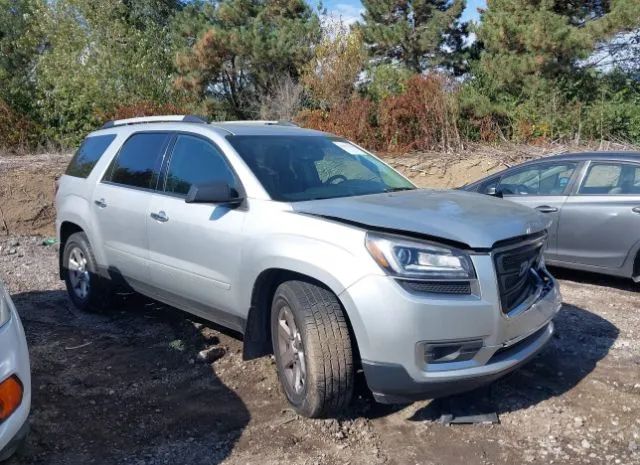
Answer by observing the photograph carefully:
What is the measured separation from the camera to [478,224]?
3.49 m

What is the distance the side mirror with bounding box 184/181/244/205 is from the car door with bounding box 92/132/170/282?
103 centimetres

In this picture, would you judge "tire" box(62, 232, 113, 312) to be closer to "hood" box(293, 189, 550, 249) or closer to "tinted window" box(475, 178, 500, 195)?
"hood" box(293, 189, 550, 249)

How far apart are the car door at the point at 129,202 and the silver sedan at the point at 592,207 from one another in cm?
332

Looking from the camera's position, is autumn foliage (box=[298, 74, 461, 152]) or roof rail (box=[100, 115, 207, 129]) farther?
autumn foliage (box=[298, 74, 461, 152])

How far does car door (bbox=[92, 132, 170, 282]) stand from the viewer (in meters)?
5.00

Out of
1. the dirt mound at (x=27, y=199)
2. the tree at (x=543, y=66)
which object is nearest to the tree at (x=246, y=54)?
the tree at (x=543, y=66)

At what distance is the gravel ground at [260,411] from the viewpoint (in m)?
3.46

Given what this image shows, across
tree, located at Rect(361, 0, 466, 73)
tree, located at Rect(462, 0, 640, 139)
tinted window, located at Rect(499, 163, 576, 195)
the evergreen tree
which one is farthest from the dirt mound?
tree, located at Rect(361, 0, 466, 73)

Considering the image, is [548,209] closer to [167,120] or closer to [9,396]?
[167,120]

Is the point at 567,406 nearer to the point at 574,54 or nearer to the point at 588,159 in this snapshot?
the point at 588,159

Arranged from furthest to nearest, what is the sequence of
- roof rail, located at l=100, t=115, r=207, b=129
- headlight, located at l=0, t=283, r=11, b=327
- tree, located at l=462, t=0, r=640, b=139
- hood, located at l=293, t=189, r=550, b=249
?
tree, located at l=462, t=0, r=640, b=139 < roof rail, located at l=100, t=115, r=207, b=129 < hood, located at l=293, t=189, r=550, b=249 < headlight, located at l=0, t=283, r=11, b=327

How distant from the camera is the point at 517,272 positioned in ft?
11.9

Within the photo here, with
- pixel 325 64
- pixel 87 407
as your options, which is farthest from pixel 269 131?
pixel 325 64

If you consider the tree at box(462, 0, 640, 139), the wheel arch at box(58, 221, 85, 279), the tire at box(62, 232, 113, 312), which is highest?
the tree at box(462, 0, 640, 139)
